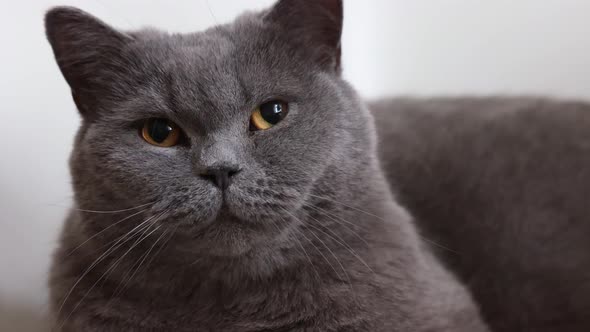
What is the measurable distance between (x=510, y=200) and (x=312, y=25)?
0.75 meters

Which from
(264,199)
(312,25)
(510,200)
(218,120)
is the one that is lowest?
(510,200)

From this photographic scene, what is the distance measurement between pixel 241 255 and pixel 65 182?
752 millimetres

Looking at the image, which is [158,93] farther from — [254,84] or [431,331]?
[431,331]

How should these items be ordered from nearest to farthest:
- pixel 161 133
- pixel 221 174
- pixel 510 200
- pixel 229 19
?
1. pixel 221 174
2. pixel 161 133
3. pixel 510 200
4. pixel 229 19

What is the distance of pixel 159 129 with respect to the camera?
3.39 ft

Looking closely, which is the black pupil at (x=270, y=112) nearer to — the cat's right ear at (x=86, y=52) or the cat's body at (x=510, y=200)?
the cat's right ear at (x=86, y=52)

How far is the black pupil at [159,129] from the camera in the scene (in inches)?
40.6

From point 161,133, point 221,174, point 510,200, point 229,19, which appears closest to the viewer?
point 221,174

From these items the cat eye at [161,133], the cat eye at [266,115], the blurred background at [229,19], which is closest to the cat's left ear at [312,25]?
the cat eye at [266,115]

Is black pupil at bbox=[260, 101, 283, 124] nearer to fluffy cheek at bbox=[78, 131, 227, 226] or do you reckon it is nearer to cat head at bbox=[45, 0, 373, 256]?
cat head at bbox=[45, 0, 373, 256]

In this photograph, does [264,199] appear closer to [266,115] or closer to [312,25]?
[266,115]

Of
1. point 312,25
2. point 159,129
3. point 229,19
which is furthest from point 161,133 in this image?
point 229,19

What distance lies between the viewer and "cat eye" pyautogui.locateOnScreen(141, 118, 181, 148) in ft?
3.38

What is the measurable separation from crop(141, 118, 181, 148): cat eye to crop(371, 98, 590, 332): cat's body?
770mm
